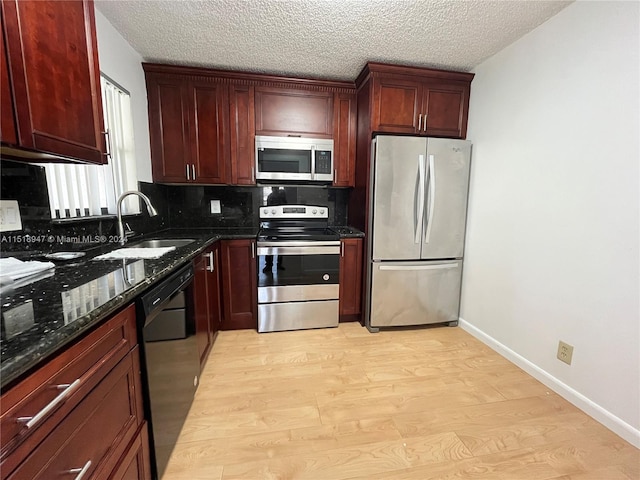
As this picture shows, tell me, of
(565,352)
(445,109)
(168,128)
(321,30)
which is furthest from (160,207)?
(565,352)

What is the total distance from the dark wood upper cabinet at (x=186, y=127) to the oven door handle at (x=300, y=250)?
35.2 inches

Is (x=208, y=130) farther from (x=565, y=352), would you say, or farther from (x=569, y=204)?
(x=565, y=352)

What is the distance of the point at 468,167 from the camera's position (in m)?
2.45

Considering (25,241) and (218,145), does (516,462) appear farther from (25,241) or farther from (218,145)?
(218,145)

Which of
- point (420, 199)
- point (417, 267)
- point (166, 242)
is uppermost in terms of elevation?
point (420, 199)

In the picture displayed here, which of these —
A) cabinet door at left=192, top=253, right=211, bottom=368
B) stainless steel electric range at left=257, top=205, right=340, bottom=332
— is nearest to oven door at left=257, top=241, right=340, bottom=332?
stainless steel electric range at left=257, top=205, right=340, bottom=332

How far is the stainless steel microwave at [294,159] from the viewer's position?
2588 millimetres

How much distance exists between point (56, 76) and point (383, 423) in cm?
216

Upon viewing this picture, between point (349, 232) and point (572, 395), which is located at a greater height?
point (349, 232)

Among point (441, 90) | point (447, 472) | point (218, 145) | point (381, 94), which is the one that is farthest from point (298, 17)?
point (447, 472)

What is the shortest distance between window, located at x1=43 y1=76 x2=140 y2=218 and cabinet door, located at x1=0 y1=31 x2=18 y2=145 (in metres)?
0.69

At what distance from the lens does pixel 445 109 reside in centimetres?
248

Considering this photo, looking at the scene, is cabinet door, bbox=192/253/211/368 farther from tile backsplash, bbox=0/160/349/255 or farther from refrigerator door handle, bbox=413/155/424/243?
refrigerator door handle, bbox=413/155/424/243

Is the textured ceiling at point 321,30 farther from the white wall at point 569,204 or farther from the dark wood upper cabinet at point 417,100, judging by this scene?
the white wall at point 569,204
